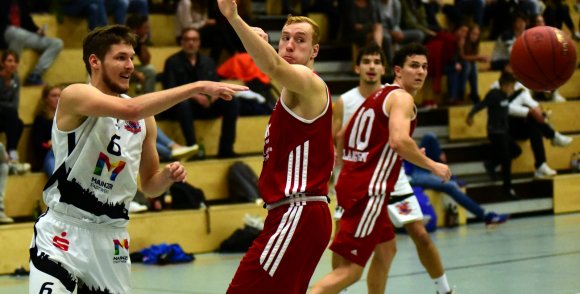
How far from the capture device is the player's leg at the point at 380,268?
23.0 feet

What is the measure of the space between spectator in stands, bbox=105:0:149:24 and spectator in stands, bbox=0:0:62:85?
0.92 m

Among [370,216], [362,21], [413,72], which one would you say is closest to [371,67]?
[413,72]

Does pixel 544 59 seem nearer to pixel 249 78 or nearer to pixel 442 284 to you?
pixel 442 284

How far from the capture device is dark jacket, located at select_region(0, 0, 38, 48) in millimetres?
11469

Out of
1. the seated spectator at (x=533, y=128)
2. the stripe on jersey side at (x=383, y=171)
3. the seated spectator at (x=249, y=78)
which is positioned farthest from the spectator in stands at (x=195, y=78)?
the stripe on jersey side at (x=383, y=171)

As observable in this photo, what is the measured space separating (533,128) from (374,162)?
300 inches

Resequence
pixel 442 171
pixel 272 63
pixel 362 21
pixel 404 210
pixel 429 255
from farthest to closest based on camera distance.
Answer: pixel 362 21
pixel 404 210
pixel 429 255
pixel 442 171
pixel 272 63

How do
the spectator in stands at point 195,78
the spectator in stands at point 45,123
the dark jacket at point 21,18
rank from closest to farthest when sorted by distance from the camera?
1. the spectator in stands at point 45,123
2. the dark jacket at point 21,18
3. the spectator in stands at point 195,78

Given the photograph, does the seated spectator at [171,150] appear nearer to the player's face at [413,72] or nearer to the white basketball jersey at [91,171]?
the player's face at [413,72]

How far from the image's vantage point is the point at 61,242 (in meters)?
4.65

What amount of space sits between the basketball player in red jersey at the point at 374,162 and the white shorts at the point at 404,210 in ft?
1.50

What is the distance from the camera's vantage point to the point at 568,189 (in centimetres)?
1369

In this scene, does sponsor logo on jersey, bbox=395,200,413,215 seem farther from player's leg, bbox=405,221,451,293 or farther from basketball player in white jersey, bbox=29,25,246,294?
basketball player in white jersey, bbox=29,25,246,294

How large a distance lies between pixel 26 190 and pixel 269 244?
6.04 m
